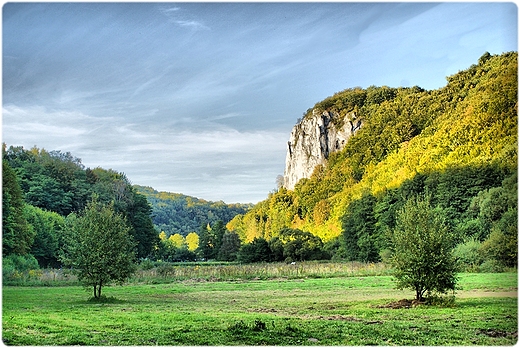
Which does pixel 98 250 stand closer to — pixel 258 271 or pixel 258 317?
pixel 258 317

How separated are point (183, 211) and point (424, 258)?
251 inches

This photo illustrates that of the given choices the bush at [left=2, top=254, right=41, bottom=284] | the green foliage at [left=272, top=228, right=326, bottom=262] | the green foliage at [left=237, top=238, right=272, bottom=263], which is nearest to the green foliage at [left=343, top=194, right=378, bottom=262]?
the green foliage at [left=272, top=228, right=326, bottom=262]

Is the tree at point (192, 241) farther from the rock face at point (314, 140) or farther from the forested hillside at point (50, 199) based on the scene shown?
the rock face at point (314, 140)

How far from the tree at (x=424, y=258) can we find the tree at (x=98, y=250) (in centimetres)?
612

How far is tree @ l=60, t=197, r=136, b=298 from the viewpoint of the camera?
13.4 m

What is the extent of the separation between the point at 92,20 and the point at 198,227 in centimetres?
593

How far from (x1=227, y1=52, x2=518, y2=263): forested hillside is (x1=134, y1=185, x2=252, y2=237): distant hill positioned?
0.59 meters

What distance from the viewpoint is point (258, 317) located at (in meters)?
11.7

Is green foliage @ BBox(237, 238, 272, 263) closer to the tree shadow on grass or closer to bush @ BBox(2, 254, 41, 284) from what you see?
the tree shadow on grass

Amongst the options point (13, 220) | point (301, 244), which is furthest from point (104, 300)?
point (301, 244)

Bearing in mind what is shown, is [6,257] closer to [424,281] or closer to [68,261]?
[68,261]

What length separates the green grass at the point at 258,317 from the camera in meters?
10.5

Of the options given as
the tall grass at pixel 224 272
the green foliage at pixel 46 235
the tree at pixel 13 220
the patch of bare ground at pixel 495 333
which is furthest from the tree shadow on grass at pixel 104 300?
the patch of bare ground at pixel 495 333

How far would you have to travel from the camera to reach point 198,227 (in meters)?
15.7
